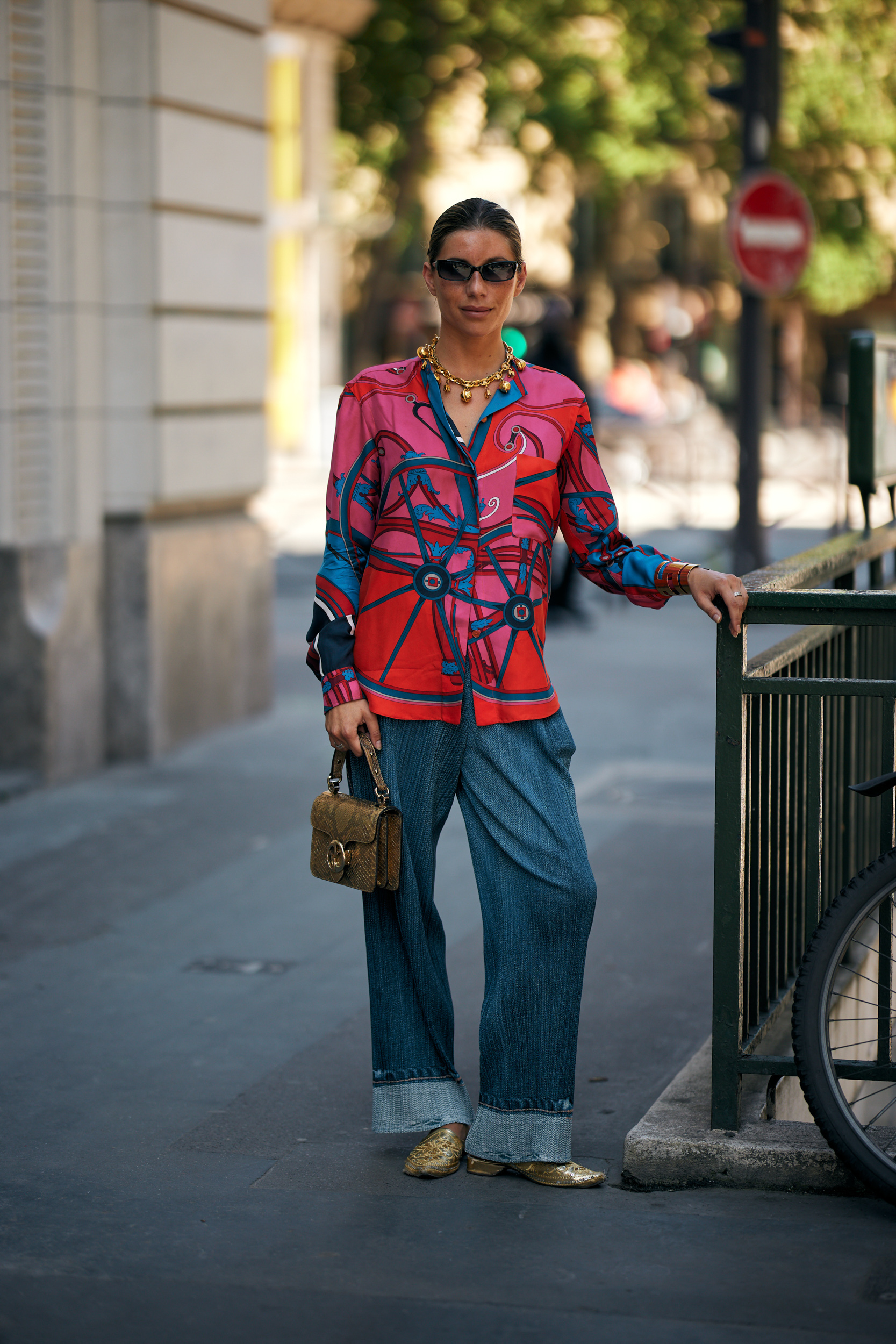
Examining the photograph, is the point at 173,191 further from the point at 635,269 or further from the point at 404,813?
the point at 635,269

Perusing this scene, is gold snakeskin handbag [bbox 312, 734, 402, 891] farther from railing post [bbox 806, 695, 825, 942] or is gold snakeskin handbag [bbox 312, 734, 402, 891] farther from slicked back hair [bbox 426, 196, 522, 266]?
slicked back hair [bbox 426, 196, 522, 266]

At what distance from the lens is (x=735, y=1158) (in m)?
3.97

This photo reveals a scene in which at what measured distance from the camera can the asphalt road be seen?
11.3 ft

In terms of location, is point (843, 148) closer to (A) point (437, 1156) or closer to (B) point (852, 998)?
(B) point (852, 998)

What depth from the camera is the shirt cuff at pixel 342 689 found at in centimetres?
393

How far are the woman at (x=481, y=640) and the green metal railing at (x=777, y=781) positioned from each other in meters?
0.16

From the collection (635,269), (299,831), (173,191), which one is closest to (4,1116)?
(299,831)

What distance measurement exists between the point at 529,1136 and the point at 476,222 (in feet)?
6.09

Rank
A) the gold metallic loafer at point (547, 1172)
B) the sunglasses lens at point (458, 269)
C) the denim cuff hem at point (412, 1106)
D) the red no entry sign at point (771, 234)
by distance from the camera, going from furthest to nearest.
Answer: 1. the red no entry sign at point (771, 234)
2. the denim cuff hem at point (412, 1106)
3. the gold metallic loafer at point (547, 1172)
4. the sunglasses lens at point (458, 269)

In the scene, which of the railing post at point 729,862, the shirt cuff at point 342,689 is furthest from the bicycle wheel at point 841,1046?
the shirt cuff at point 342,689

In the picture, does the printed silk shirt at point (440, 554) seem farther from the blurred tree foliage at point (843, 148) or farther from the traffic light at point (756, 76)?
the blurred tree foliage at point (843, 148)

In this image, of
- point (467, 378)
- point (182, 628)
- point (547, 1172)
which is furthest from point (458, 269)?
point (182, 628)

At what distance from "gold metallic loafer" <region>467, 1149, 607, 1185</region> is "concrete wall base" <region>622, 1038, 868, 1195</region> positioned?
81mm

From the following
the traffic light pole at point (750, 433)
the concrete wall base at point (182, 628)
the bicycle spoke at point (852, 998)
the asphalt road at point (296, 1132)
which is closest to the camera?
the asphalt road at point (296, 1132)
